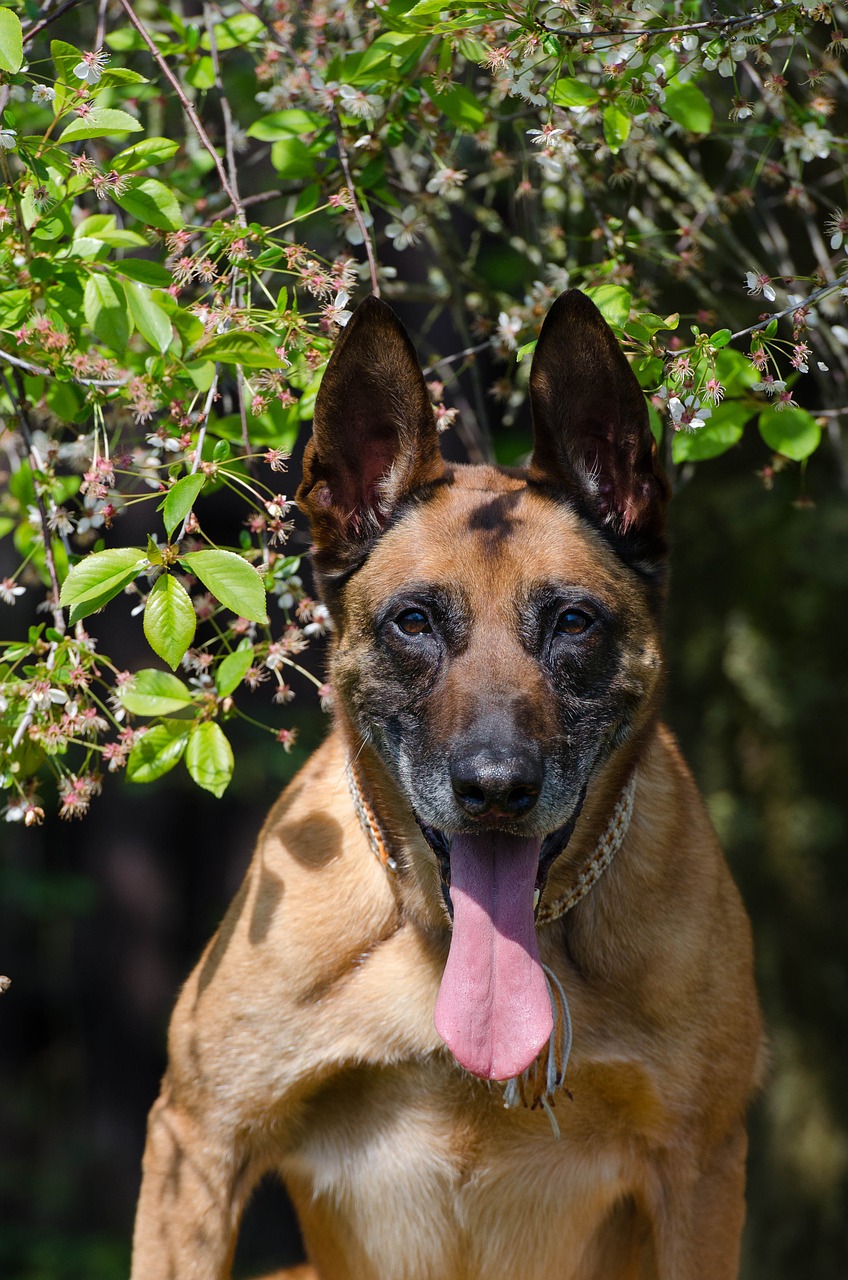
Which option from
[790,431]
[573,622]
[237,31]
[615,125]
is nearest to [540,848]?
[573,622]

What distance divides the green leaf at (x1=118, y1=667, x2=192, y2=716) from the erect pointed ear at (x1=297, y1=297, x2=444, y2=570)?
496 millimetres

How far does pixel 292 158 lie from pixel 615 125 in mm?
805

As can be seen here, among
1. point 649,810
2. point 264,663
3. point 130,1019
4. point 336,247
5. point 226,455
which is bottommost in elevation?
point 130,1019

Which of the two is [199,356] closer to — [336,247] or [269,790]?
[336,247]

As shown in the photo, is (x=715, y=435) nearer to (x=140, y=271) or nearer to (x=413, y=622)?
(x=413, y=622)

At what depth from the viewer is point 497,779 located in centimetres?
250

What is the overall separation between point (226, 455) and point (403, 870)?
3.35 feet

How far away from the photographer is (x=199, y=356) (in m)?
2.68

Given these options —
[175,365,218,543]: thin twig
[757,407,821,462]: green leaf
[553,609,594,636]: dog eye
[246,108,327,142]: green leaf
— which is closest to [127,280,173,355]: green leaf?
[175,365,218,543]: thin twig

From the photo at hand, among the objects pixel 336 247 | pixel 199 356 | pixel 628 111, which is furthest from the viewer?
pixel 336 247

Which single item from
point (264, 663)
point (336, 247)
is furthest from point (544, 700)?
point (336, 247)

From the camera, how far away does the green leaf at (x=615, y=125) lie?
9.45 ft

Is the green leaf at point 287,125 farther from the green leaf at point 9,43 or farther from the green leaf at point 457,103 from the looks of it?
the green leaf at point 9,43

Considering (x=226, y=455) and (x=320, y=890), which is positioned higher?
(x=226, y=455)
